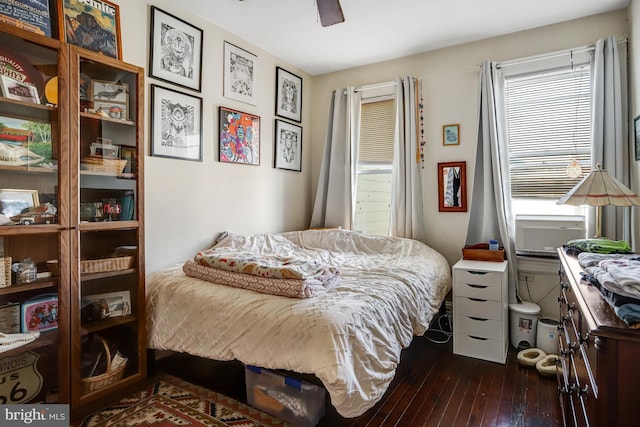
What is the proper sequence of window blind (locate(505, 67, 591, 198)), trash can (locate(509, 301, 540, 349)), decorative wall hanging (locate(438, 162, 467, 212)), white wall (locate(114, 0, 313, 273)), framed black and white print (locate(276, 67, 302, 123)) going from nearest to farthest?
1. white wall (locate(114, 0, 313, 273))
2. trash can (locate(509, 301, 540, 349))
3. window blind (locate(505, 67, 591, 198))
4. decorative wall hanging (locate(438, 162, 467, 212))
5. framed black and white print (locate(276, 67, 302, 123))

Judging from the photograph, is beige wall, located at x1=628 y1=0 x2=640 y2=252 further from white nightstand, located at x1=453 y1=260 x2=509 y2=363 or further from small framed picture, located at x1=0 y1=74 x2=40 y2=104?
→ small framed picture, located at x1=0 y1=74 x2=40 y2=104

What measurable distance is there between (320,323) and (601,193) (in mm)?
1721

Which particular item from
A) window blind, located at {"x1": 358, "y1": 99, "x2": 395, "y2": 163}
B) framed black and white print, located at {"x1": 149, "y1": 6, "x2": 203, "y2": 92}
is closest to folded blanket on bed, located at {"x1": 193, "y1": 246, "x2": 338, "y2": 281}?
framed black and white print, located at {"x1": 149, "y1": 6, "x2": 203, "y2": 92}

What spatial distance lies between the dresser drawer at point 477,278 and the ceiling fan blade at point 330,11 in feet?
6.26

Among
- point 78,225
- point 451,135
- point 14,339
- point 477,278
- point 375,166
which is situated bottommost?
point 14,339

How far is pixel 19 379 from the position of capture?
168cm

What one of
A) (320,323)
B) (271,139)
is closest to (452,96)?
(271,139)

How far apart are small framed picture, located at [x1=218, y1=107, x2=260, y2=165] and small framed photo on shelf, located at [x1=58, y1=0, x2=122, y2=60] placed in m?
0.93

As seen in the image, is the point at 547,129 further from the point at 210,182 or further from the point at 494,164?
the point at 210,182

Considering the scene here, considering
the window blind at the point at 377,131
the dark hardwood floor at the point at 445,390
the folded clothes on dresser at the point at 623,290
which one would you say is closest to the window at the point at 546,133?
the window blind at the point at 377,131

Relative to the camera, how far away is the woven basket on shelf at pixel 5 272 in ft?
5.31

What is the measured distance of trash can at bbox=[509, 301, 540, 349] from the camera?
8.64ft

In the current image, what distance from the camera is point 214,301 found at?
1.86 m

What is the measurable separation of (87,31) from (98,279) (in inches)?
57.5
